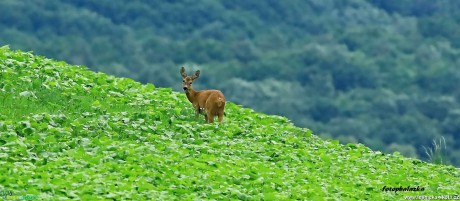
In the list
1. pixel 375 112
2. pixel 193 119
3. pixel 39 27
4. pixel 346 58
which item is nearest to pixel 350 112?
pixel 375 112

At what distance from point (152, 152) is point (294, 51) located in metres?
143

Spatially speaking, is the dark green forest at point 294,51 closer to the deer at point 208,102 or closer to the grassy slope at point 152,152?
the grassy slope at point 152,152

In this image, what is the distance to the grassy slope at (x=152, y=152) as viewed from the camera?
679 inches

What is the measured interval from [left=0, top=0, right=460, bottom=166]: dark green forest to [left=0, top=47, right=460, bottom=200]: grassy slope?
293ft

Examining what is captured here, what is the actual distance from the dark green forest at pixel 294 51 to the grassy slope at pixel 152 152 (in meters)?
89.2

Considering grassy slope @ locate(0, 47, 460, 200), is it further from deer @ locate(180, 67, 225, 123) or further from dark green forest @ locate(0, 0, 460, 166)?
dark green forest @ locate(0, 0, 460, 166)

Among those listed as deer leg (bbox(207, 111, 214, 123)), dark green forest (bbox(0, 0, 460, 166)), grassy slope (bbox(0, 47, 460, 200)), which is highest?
dark green forest (bbox(0, 0, 460, 166))

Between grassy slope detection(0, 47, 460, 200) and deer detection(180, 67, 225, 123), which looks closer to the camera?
grassy slope detection(0, 47, 460, 200)

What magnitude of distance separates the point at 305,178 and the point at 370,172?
2656mm

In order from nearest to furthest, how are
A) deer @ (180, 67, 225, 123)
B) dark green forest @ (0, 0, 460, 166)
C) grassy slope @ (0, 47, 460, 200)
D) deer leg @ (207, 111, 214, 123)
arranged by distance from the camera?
grassy slope @ (0, 47, 460, 200)
deer @ (180, 67, 225, 123)
deer leg @ (207, 111, 214, 123)
dark green forest @ (0, 0, 460, 166)

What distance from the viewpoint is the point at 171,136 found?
73.7ft

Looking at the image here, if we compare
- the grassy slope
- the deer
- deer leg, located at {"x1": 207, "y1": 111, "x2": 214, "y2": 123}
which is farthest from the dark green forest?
deer leg, located at {"x1": 207, "y1": 111, "x2": 214, "y2": 123}

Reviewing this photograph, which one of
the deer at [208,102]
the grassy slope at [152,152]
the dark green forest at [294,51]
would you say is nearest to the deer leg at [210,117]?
the deer at [208,102]

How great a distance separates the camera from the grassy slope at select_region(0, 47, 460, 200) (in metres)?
17.2
